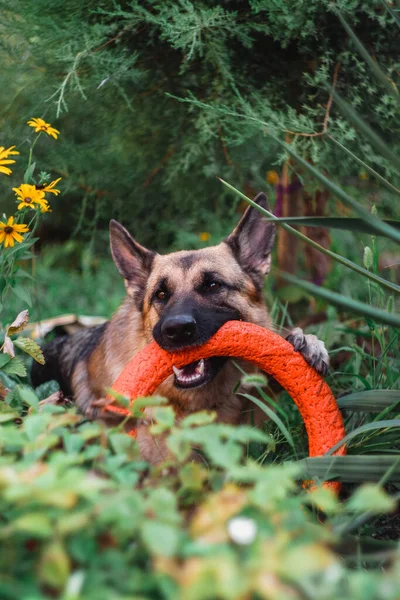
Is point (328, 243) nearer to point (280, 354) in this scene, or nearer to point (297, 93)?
point (297, 93)

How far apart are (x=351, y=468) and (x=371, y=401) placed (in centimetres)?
56

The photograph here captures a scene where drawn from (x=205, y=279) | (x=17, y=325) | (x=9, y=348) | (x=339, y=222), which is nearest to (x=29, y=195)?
(x=17, y=325)

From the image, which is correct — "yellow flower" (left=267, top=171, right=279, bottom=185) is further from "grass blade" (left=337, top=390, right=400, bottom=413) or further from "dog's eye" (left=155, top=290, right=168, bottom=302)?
"grass blade" (left=337, top=390, right=400, bottom=413)

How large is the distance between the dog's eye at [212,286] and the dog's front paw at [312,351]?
558mm

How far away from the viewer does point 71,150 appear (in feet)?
14.6

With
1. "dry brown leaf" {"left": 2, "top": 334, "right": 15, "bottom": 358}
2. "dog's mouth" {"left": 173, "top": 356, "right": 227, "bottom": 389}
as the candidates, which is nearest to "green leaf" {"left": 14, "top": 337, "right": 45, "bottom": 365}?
"dry brown leaf" {"left": 2, "top": 334, "right": 15, "bottom": 358}

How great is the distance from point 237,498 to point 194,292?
79.3 inches

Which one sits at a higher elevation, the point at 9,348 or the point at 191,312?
the point at 9,348

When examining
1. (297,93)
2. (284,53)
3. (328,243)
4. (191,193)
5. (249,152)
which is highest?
(284,53)

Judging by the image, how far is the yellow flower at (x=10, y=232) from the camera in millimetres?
2854

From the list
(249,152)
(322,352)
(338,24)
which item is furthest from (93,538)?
(249,152)

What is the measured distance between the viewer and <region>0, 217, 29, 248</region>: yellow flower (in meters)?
2.85

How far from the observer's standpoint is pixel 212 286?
10.9 feet

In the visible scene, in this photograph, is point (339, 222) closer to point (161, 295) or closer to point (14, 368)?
point (161, 295)
